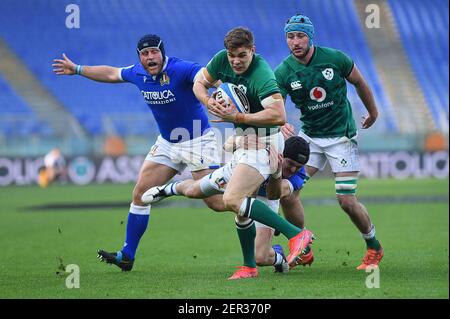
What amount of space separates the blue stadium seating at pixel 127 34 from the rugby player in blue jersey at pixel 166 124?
20804 mm

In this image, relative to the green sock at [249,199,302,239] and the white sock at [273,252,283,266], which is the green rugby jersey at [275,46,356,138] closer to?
the white sock at [273,252,283,266]

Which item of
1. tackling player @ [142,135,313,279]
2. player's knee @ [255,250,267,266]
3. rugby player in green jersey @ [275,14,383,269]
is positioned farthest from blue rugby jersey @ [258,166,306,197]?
player's knee @ [255,250,267,266]

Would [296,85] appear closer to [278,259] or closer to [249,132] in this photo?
[249,132]

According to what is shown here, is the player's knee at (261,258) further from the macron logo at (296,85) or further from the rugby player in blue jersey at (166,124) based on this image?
the macron logo at (296,85)

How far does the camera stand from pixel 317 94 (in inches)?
331

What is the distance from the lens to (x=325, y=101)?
8.45m

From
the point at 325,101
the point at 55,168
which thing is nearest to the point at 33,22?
the point at 55,168

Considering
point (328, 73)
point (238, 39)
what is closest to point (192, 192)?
point (238, 39)

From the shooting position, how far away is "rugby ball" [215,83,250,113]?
720 centimetres

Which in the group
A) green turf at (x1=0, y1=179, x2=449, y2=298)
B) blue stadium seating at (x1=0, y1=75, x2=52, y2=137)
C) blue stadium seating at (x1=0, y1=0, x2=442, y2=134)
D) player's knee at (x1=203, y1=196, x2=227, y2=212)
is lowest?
green turf at (x1=0, y1=179, x2=449, y2=298)

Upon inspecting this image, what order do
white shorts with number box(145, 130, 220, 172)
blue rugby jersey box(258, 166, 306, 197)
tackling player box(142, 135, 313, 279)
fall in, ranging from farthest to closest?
white shorts with number box(145, 130, 220, 172) → blue rugby jersey box(258, 166, 306, 197) → tackling player box(142, 135, 313, 279)

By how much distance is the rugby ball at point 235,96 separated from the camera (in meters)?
7.20

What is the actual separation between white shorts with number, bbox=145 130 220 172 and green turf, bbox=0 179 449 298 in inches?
41.5

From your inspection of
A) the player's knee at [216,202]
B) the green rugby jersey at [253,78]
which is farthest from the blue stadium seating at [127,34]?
the green rugby jersey at [253,78]
